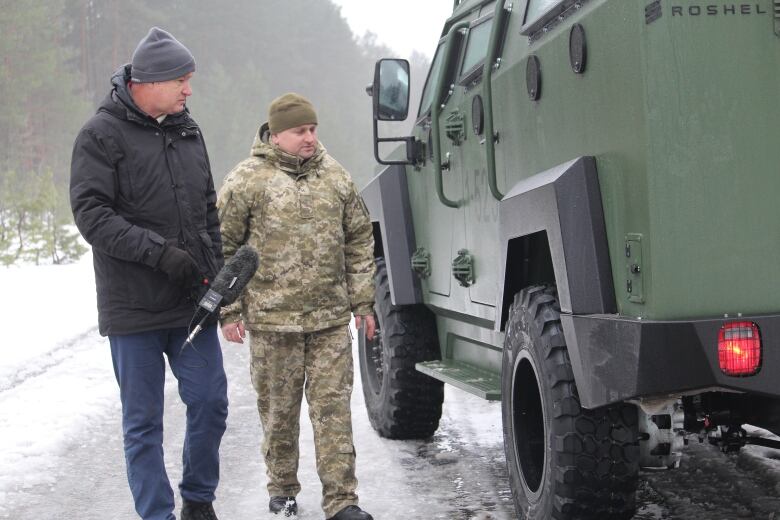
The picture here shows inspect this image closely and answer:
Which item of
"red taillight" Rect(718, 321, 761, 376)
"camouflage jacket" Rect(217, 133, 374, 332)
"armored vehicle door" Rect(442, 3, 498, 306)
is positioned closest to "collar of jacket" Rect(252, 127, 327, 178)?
"camouflage jacket" Rect(217, 133, 374, 332)

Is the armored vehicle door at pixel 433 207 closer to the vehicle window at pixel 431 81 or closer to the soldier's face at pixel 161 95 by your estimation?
the vehicle window at pixel 431 81

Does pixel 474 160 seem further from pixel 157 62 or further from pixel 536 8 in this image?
pixel 157 62

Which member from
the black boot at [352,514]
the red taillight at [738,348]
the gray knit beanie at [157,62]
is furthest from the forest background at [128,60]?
the red taillight at [738,348]

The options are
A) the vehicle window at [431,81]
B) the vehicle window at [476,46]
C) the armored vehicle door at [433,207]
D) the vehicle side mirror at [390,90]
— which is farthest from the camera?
the vehicle window at [431,81]

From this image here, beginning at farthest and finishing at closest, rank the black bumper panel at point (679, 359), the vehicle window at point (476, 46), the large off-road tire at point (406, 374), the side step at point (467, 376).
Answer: the large off-road tire at point (406, 374)
the vehicle window at point (476, 46)
the side step at point (467, 376)
the black bumper panel at point (679, 359)

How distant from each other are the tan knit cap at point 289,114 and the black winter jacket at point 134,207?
1.79 feet

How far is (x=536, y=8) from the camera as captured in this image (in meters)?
4.40

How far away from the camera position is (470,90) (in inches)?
209

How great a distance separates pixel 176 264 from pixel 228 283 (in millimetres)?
236

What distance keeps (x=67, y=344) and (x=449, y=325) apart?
606 centimetres

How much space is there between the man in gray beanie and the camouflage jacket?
1.48ft

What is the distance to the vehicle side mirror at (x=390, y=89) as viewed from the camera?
600cm

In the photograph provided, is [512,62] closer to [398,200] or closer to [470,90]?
[470,90]

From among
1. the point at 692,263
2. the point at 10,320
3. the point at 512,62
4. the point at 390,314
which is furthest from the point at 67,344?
the point at 692,263
